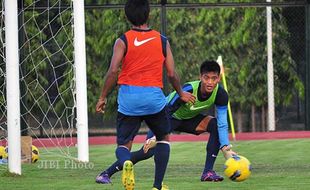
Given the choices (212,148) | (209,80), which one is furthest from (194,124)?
(209,80)

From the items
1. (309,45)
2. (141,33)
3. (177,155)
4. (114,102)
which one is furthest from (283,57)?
(141,33)

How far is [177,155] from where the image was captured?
14.7 m

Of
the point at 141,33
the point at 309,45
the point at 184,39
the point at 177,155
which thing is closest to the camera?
the point at 141,33

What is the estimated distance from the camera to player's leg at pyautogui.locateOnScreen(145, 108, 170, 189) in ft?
26.7

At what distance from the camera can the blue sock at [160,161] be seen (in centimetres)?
820

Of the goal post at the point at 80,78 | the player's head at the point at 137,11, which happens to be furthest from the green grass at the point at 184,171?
the player's head at the point at 137,11

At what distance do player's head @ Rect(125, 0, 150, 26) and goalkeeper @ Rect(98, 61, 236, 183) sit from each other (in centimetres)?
179

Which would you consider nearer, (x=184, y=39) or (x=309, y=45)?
(x=309, y=45)

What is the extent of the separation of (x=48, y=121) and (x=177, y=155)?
5.43 meters

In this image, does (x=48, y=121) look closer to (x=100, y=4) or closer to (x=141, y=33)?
(x=100, y=4)

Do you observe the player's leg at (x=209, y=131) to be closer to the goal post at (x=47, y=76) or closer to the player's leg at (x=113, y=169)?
the player's leg at (x=113, y=169)

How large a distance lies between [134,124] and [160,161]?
17.6 inches

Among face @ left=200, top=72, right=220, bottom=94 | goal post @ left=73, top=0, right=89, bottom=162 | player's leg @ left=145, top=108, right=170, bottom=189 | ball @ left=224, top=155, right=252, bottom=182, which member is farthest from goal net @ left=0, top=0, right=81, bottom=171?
player's leg @ left=145, top=108, right=170, bottom=189

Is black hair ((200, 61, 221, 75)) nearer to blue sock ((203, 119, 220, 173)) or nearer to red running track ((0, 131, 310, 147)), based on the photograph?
blue sock ((203, 119, 220, 173))
